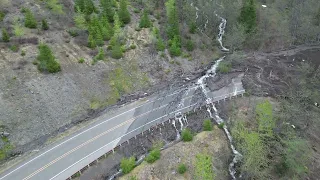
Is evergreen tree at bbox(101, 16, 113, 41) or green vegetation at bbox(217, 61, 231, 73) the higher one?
evergreen tree at bbox(101, 16, 113, 41)

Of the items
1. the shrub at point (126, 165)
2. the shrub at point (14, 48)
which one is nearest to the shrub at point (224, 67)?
the shrub at point (126, 165)

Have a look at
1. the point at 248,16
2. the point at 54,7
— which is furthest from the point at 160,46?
the point at 54,7

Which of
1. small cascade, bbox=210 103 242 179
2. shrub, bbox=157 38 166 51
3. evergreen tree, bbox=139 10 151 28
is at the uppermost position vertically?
evergreen tree, bbox=139 10 151 28

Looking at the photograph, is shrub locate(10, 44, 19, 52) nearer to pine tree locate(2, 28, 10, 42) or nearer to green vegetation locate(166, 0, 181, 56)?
pine tree locate(2, 28, 10, 42)

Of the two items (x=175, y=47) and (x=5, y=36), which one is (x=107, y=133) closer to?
(x=5, y=36)

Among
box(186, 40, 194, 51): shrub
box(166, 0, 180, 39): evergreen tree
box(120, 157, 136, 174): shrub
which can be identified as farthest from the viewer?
box(166, 0, 180, 39): evergreen tree

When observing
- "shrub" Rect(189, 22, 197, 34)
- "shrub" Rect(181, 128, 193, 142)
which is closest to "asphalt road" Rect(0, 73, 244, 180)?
"shrub" Rect(181, 128, 193, 142)

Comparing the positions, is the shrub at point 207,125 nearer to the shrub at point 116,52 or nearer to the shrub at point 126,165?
the shrub at point 126,165
